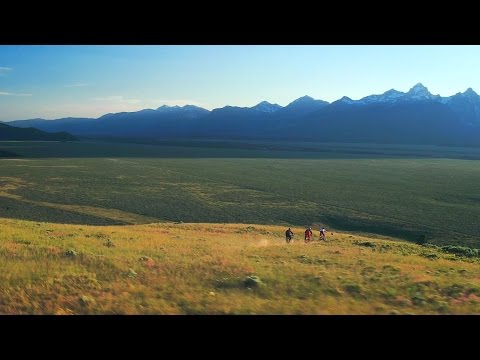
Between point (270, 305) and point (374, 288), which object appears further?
point (374, 288)

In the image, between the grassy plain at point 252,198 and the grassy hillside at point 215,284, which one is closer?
the grassy hillside at point 215,284

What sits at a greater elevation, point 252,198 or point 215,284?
point 215,284

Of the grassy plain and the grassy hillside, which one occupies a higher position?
the grassy hillside

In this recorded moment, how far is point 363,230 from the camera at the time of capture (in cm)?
4350

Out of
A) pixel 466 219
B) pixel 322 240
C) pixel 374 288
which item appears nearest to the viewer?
pixel 374 288

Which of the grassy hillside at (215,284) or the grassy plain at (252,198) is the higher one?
the grassy hillside at (215,284)

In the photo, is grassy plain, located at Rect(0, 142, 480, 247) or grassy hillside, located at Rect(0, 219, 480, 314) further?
grassy plain, located at Rect(0, 142, 480, 247)

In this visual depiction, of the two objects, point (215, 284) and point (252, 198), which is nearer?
point (215, 284)
